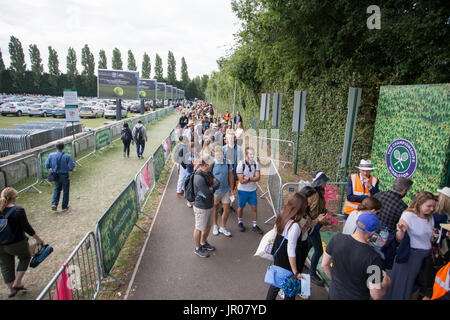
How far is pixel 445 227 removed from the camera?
355 centimetres

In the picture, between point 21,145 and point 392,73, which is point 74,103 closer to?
point 21,145

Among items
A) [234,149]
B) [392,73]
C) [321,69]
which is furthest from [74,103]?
[392,73]

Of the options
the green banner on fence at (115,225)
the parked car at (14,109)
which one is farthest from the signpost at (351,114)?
the parked car at (14,109)

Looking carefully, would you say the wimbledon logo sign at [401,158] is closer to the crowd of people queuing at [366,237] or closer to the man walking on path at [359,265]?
the crowd of people queuing at [366,237]

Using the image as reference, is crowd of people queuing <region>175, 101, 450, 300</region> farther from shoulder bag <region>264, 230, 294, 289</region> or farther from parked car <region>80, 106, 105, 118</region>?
parked car <region>80, 106, 105, 118</region>

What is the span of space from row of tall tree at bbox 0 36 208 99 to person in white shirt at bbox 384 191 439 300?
90.0 metres

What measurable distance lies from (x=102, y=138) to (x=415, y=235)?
15.1m

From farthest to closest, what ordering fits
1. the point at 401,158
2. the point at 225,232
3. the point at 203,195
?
the point at 225,232
the point at 401,158
the point at 203,195

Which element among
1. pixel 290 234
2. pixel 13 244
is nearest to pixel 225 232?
pixel 290 234

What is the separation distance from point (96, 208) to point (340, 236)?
7.05m

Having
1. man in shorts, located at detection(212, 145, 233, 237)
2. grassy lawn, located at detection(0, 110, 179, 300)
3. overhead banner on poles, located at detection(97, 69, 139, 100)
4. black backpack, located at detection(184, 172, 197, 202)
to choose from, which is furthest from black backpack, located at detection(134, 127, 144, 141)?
overhead banner on poles, located at detection(97, 69, 139, 100)

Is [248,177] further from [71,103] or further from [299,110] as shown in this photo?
[71,103]

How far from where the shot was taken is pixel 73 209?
7.63 metres

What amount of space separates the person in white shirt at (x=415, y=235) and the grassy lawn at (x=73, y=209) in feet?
15.4
